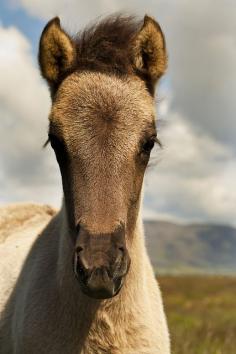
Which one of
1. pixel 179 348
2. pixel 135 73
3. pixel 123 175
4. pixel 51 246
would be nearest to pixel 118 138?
pixel 123 175

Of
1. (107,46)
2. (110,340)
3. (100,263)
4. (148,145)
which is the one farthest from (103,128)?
(110,340)

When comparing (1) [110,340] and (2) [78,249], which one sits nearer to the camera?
(2) [78,249]

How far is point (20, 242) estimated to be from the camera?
862cm

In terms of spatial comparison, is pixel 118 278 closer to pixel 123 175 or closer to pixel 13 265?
pixel 123 175

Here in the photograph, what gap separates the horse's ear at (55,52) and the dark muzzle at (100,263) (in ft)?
7.59

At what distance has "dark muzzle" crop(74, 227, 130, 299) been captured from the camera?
457 cm

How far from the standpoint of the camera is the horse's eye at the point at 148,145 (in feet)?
18.7

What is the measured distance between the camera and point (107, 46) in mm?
6184

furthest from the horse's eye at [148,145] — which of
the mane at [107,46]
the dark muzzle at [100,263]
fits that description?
the dark muzzle at [100,263]

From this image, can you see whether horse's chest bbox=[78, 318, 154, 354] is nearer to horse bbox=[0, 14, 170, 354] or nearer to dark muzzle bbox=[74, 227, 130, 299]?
horse bbox=[0, 14, 170, 354]

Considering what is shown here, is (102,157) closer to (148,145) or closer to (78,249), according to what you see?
(148,145)

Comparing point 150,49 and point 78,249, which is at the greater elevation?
point 150,49

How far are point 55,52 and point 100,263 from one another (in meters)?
2.86

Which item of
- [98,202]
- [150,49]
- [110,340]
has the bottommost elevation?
[110,340]
